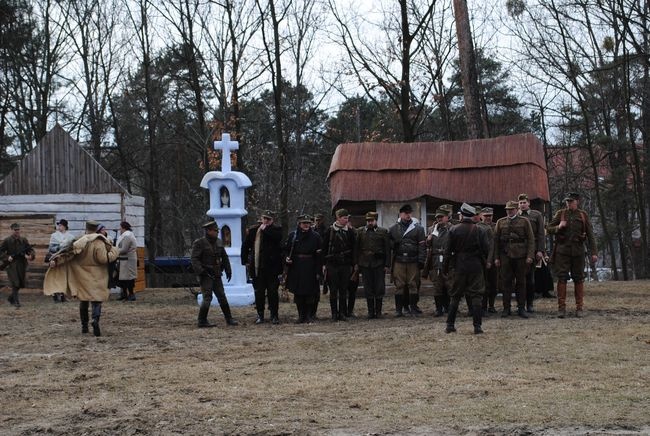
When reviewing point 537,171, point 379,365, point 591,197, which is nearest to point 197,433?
point 379,365

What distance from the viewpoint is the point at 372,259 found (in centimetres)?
1650

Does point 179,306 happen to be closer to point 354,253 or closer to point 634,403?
point 354,253

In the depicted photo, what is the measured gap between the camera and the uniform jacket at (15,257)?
21031 millimetres

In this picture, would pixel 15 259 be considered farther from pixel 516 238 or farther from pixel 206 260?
pixel 516 238

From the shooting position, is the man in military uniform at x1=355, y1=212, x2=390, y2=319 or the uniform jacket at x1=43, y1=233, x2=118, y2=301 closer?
the uniform jacket at x1=43, y1=233, x2=118, y2=301

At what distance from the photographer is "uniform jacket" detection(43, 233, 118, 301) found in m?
14.6

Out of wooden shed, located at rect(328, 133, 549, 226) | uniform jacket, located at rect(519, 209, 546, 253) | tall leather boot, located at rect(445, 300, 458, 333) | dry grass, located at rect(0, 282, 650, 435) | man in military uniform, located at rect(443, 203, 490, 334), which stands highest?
wooden shed, located at rect(328, 133, 549, 226)

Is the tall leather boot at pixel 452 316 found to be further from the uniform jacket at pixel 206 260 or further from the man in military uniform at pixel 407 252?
the uniform jacket at pixel 206 260

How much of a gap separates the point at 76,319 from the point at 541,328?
8.84m

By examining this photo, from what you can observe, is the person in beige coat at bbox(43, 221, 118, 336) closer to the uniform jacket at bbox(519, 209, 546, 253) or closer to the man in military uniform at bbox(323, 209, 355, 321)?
the man in military uniform at bbox(323, 209, 355, 321)

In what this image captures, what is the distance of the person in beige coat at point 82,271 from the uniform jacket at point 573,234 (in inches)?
282

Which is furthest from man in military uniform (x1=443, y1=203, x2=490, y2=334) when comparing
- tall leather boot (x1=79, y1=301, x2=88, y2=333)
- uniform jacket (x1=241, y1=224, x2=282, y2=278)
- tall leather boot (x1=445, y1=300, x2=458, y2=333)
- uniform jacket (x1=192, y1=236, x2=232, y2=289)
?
tall leather boot (x1=79, y1=301, x2=88, y2=333)

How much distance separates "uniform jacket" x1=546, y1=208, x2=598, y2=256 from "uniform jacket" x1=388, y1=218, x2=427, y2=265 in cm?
228

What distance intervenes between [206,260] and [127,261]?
301 inches
